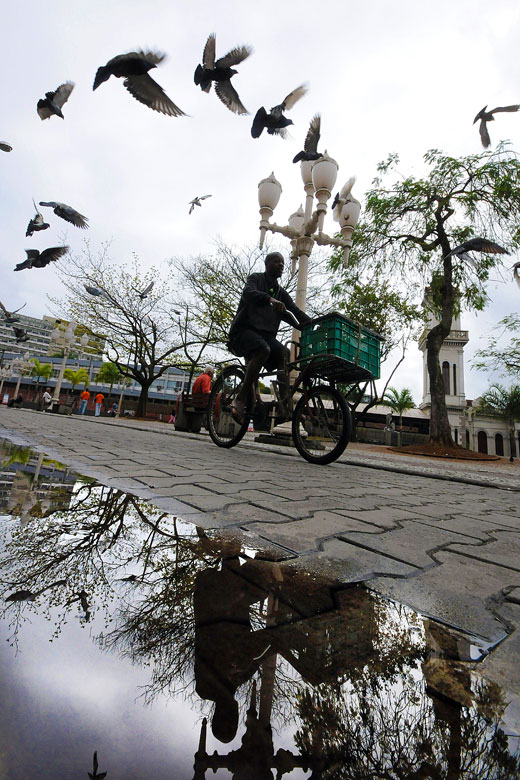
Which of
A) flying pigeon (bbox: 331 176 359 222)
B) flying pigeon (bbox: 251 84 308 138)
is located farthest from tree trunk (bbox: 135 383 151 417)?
flying pigeon (bbox: 251 84 308 138)

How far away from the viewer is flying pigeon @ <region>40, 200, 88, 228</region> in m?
8.41

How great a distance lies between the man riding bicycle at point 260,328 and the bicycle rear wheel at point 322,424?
0.41 m

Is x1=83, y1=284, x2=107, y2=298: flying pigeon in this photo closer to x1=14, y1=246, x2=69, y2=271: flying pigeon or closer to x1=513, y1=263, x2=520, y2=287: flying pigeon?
x1=14, y1=246, x2=69, y2=271: flying pigeon

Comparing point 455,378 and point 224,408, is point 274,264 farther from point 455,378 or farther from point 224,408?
point 455,378

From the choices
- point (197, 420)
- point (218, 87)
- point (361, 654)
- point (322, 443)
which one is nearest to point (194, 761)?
point (361, 654)

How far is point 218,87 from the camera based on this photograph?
18.4 ft

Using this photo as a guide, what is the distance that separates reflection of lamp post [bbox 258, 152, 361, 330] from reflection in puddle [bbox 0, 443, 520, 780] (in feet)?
23.9

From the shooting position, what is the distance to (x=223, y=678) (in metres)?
0.59

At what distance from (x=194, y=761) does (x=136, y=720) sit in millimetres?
97

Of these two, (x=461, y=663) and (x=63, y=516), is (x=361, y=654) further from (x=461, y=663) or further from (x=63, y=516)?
(x=63, y=516)

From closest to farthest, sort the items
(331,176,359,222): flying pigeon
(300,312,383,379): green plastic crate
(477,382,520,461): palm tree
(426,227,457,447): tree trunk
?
1. (300,312,383,379): green plastic crate
2. (331,176,359,222): flying pigeon
3. (426,227,457,447): tree trunk
4. (477,382,520,461): palm tree

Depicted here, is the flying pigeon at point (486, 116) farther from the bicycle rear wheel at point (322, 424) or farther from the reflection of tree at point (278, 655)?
the reflection of tree at point (278, 655)

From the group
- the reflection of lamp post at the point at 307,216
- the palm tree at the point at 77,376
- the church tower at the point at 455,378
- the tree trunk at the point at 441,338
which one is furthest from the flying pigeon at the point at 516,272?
the palm tree at the point at 77,376

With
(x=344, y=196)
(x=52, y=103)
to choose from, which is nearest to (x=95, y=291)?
(x=52, y=103)
